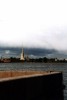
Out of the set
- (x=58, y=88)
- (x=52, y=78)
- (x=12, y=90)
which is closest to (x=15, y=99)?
(x=12, y=90)

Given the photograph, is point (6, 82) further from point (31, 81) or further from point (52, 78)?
point (52, 78)

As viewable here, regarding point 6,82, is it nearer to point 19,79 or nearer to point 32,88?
point 19,79

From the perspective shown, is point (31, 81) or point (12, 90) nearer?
point (12, 90)

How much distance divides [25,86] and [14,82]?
2.81ft

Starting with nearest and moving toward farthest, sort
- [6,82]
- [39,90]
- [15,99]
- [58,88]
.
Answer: [6,82]
[15,99]
[39,90]
[58,88]

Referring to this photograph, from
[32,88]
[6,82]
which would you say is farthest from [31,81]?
[6,82]

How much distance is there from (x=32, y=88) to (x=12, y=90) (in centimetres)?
166

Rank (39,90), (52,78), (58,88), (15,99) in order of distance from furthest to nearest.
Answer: (58,88) → (52,78) → (39,90) → (15,99)

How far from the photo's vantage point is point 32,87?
11.0m

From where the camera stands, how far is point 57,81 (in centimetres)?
1420

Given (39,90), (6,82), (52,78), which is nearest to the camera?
Answer: (6,82)

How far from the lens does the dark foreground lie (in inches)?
363

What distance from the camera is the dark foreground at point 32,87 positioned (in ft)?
30.2

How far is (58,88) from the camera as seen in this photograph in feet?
47.1
